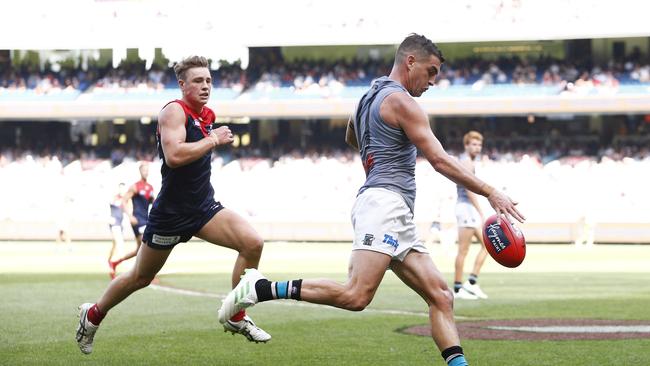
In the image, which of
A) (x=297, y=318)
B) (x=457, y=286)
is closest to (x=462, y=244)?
(x=457, y=286)

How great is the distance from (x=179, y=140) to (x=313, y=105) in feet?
133

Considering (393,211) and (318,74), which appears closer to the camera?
(393,211)

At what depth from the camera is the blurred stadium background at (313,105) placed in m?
45.0

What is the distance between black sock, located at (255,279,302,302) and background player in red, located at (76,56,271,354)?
52.8 inches

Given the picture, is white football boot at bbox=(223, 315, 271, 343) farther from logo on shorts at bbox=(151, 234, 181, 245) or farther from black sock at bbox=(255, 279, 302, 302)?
black sock at bbox=(255, 279, 302, 302)

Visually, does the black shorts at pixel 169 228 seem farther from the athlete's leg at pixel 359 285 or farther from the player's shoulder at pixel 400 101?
the player's shoulder at pixel 400 101

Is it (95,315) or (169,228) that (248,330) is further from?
(95,315)

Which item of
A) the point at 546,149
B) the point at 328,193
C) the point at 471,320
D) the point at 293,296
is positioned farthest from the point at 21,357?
the point at 546,149

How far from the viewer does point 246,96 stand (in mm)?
51594

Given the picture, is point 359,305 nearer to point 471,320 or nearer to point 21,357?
point 21,357

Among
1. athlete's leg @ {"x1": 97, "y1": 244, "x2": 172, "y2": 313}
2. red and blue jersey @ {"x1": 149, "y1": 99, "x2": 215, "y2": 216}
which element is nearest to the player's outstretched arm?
red and blue jersey @ {"x1": 149, "y1": 99, "x2": 215, "y2": 216}

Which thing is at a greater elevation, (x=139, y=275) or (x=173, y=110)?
(x=173, y=110)

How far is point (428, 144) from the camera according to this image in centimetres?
764

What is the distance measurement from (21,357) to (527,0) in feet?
135
